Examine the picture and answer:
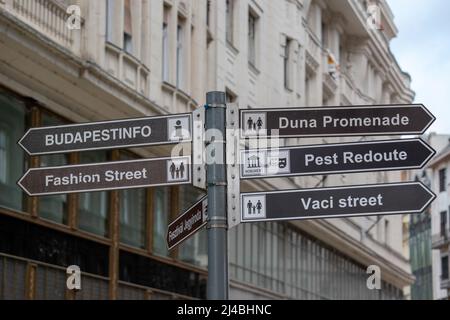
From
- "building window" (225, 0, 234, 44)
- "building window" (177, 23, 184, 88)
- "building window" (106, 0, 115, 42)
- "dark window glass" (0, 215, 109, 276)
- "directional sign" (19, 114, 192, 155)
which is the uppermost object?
"building window" (225, 0, 234, 44)

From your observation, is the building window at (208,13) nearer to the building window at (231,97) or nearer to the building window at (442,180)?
the building window at (231,97)

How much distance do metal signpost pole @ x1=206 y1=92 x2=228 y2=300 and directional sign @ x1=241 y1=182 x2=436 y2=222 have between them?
0.36 m

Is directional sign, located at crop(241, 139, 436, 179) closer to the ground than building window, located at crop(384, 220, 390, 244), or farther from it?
closer to the ground

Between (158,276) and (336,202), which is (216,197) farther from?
(158,276)

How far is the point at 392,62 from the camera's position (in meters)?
52.7

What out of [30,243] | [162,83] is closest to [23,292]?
[30,243]

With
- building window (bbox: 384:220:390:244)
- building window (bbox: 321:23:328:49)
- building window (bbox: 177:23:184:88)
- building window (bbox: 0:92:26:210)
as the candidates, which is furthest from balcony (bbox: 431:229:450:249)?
building window (bbox: 0:92:26:210)

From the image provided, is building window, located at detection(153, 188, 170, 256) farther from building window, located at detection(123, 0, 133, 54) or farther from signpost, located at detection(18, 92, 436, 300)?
signpost, located at detection(18, 92, 436, 300)

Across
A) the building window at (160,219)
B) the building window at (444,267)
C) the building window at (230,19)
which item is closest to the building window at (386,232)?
the building window at (230,19)

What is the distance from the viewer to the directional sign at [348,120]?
959 centimetres

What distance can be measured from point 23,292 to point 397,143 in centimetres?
1187

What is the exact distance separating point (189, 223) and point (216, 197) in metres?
0.79

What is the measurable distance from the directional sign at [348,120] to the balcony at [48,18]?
9381 mm

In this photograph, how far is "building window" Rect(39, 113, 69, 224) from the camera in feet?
68.3
